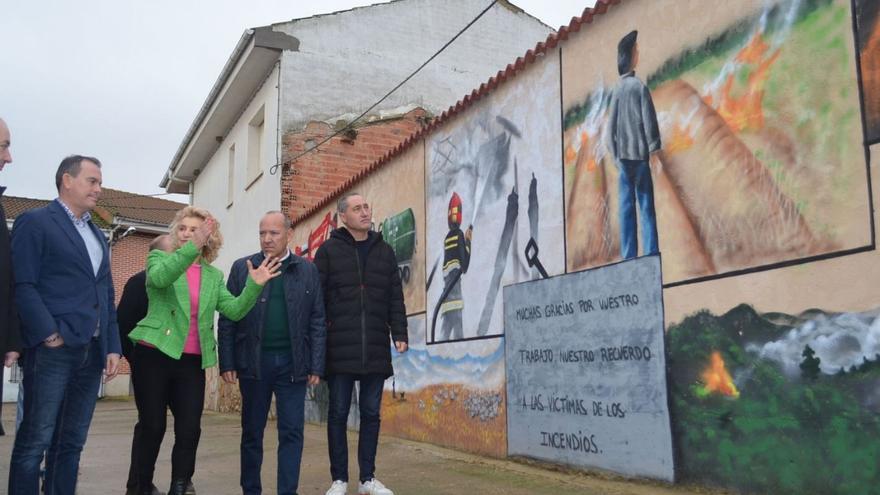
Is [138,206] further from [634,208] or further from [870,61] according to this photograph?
[870,61]

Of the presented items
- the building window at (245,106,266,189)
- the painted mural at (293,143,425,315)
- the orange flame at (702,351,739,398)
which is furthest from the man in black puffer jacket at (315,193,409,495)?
the building window at (245,106,266,189)

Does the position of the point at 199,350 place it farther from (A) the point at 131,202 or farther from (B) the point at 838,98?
(A) the point at 131,202

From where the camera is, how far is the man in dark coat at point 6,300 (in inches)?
133

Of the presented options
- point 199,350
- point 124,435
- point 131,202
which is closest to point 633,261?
point 199,350

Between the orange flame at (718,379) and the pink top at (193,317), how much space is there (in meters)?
2.87

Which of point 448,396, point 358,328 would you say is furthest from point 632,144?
point 448,396

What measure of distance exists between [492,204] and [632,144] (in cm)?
187

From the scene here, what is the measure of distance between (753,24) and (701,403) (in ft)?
7.05

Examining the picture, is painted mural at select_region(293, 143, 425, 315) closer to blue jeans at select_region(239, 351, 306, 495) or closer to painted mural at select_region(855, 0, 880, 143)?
blue jeans at select_region(239, 351, 306, 495)

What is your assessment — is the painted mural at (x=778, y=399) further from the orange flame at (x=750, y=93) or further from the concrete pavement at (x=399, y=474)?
the orange flame at (x=750, y=93)

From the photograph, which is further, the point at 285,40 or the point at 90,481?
the point at 285,40

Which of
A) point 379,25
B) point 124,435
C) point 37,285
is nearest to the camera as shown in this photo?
point 37,285

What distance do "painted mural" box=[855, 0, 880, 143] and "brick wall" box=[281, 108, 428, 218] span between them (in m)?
9.44

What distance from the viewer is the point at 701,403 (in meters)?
4.57
